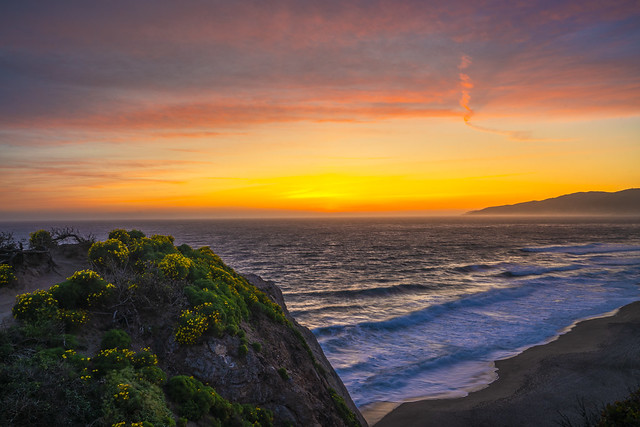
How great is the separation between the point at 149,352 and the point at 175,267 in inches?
152

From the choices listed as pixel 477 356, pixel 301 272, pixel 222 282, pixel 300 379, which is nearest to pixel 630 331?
pixel 477 356

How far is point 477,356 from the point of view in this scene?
24.7 metres

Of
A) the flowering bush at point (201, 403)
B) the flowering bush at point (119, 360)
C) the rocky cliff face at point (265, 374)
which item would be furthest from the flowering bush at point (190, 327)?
the flowering bush at point (201, 403)

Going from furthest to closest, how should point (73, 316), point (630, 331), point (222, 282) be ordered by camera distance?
point (630, 331), point (222, 282), point (73, 316)

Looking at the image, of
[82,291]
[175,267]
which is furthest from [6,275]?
[175,267]

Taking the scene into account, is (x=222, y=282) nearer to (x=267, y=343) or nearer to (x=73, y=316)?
(x=267, y=343)

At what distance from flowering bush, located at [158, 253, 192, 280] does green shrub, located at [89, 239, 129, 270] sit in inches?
71.0

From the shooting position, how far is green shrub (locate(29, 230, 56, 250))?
1416cm

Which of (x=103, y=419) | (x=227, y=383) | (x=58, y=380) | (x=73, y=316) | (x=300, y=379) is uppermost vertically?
(x=73, y=316)

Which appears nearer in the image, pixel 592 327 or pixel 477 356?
pixel 477 356

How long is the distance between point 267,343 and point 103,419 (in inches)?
242

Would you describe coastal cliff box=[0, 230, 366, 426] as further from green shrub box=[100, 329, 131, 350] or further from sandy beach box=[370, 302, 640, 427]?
sandy beach box=[370, 302, 640, 427]

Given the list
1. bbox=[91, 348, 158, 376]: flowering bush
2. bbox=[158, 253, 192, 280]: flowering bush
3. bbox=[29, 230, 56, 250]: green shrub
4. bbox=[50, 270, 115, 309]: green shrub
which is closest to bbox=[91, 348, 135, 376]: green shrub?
bbox=[91, 348, 158, 376]: flowering bush

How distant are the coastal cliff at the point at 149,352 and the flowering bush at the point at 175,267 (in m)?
0.04
